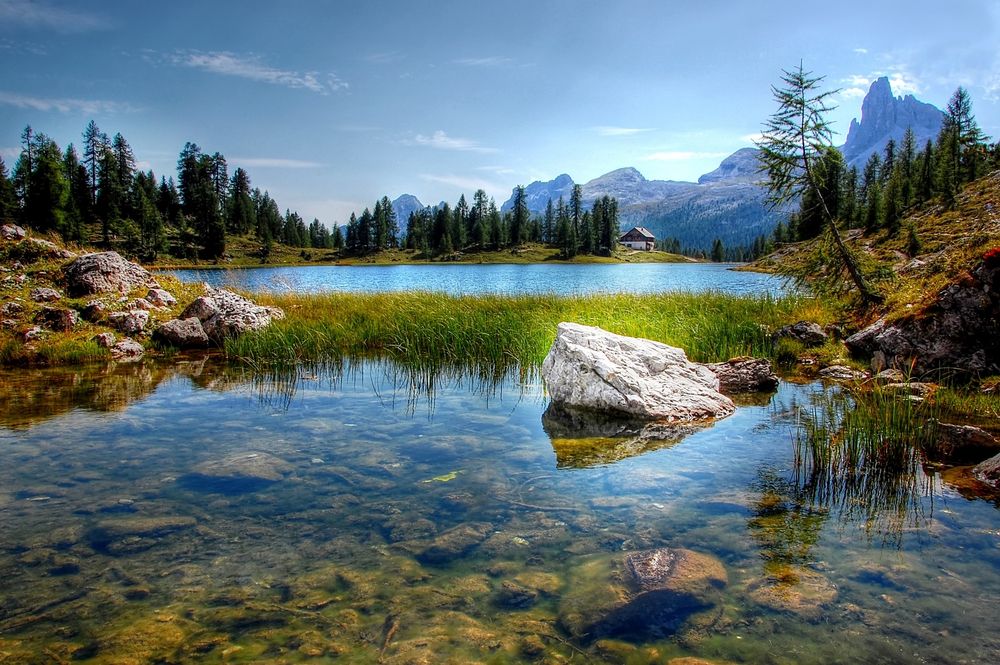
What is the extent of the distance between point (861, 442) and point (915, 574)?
308cm

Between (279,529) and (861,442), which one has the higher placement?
(861,442)

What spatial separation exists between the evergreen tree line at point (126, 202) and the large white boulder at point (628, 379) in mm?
90704

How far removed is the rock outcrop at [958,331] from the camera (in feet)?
36.3

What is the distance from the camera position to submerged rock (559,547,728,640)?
168 inches

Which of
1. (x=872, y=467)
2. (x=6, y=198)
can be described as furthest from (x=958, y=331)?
(x=6, y=198)

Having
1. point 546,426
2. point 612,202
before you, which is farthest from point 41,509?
point 612,202

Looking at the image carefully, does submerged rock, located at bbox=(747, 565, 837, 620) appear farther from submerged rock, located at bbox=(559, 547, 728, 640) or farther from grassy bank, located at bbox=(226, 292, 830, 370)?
grassy bank, located at bbox=(226, 292, 830, 370)

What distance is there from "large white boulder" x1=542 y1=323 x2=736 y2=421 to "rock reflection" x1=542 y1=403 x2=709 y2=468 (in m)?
0.30

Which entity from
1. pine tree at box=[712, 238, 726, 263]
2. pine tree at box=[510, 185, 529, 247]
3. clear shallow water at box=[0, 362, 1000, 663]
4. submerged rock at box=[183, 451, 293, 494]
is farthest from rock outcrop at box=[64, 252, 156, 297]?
pine tree at box=[712, 238, 726, 263]

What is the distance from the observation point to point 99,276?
19.7m

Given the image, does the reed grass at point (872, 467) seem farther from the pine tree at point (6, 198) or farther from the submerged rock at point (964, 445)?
the pine tree at point (6, 198)

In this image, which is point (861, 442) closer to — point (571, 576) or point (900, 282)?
point (571, 576)

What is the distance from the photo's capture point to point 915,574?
4883 mm

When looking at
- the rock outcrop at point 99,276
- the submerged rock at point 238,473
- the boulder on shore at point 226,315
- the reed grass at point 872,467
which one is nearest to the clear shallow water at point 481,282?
the rock outcrop at point 99,276
